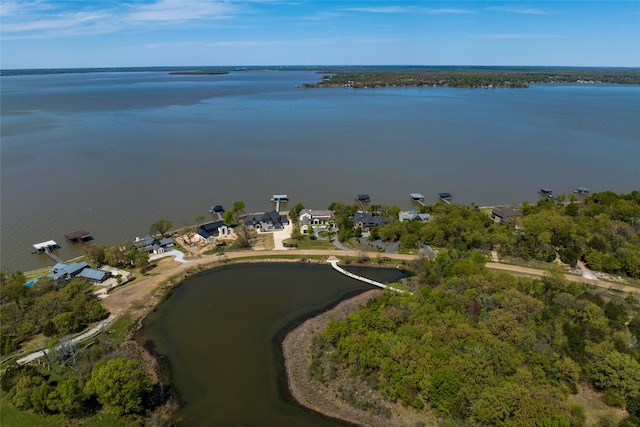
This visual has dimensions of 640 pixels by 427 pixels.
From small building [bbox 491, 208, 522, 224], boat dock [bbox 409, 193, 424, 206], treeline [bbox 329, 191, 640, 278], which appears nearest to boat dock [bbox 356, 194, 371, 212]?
treeline [bbox 329, 191, 640, 278]

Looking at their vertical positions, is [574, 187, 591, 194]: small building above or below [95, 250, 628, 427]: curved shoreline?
above

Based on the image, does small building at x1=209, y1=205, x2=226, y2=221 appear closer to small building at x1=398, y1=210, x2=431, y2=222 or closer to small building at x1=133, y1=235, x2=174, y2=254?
small building at x1=133, y1=235, x2=174, y2=254


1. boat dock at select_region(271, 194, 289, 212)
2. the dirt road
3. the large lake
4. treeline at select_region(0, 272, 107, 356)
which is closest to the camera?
treeline at select_region(0, 272, 107, 356)

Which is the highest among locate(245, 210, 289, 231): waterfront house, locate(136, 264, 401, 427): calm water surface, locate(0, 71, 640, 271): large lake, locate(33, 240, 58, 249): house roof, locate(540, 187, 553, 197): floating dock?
locate(0, 71, 640, 271): large lake

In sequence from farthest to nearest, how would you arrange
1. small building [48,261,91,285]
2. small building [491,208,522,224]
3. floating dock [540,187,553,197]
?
1. floating dock [540,187,553,197]
2. small building [491,208,522,224]
3. small building [48,261,91,285]

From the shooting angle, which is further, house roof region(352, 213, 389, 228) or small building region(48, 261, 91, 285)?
house roof region(352, 213, 389, 228)

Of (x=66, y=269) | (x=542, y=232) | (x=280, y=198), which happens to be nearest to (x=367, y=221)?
(x=280, y=198)

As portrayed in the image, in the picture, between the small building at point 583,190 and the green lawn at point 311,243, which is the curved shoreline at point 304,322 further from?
the small building at point 583,190
